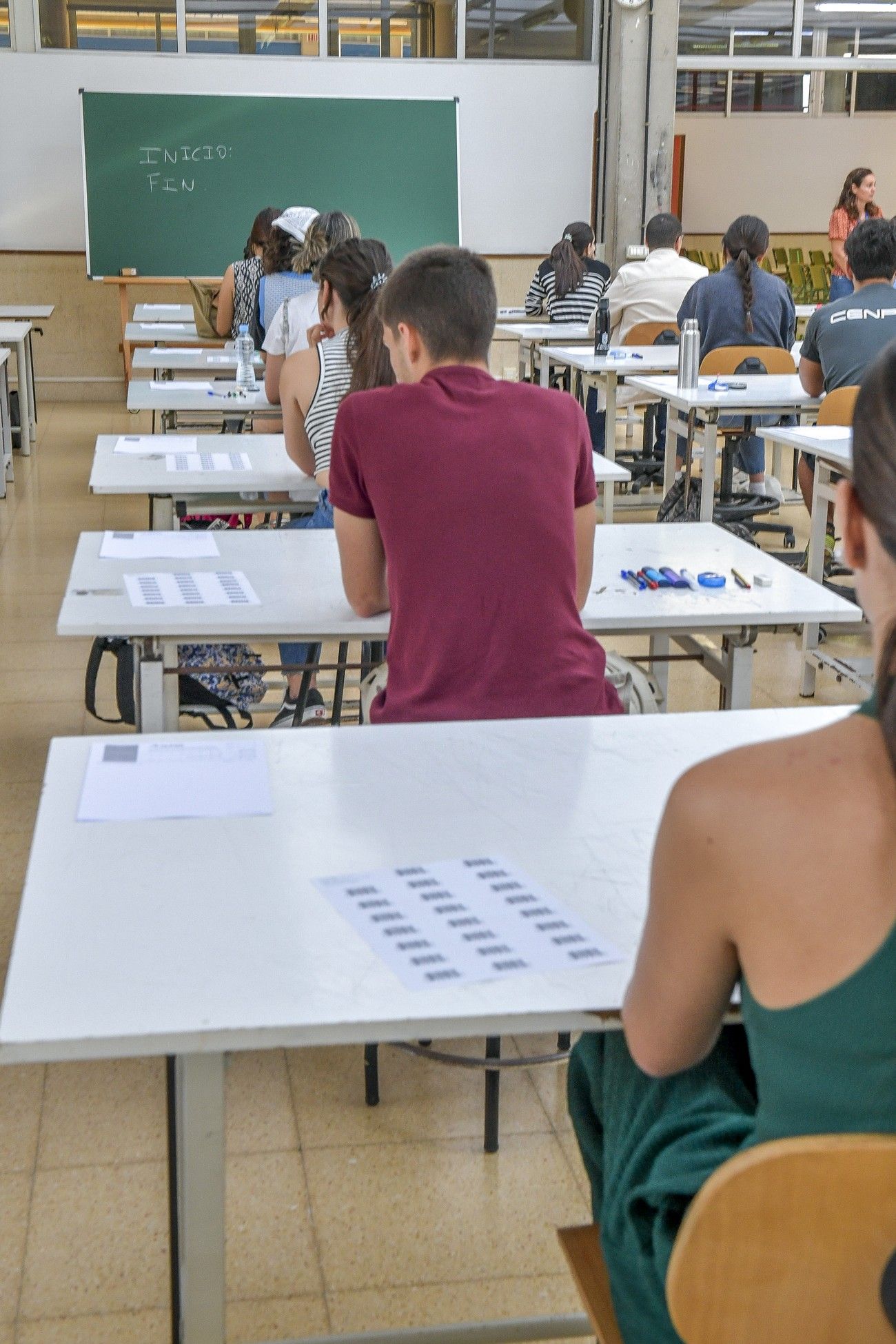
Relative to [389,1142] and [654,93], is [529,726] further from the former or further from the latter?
[654,93]

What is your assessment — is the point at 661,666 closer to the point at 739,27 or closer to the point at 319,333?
the point at 319,333

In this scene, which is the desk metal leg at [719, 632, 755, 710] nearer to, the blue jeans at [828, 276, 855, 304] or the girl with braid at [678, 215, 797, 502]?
the girl with braid at [678, 215, 797, 502]

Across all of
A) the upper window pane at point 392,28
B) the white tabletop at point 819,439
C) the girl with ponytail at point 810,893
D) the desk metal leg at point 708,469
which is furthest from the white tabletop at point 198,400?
the upper window pane at point 392,28

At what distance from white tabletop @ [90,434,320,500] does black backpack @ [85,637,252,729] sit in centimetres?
39

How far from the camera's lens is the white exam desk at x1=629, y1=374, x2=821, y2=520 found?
16.5 feet

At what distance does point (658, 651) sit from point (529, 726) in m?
2.05

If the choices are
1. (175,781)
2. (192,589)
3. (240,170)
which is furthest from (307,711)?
(240,170)

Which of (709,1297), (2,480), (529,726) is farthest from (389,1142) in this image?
(2,480)

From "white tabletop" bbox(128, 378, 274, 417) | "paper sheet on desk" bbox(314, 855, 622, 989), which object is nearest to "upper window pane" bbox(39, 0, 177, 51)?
"white tabletop" bbox(128, 378, 274, 417)

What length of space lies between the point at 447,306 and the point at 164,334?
17.6 ft

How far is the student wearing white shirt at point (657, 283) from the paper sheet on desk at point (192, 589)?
196 inches

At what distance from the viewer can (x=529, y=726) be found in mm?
1863

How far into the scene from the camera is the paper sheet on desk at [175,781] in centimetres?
155

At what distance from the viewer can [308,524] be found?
141 inches
